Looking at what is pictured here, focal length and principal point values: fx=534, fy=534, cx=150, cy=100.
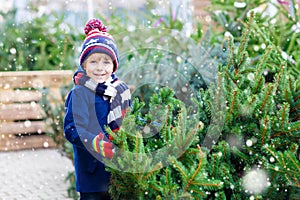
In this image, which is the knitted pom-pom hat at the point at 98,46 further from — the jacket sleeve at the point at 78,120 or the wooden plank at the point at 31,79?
the wooden plank at the point at 31,79

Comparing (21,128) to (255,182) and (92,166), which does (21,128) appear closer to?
(92,166)

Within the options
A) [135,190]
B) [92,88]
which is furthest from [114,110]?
[135,190]

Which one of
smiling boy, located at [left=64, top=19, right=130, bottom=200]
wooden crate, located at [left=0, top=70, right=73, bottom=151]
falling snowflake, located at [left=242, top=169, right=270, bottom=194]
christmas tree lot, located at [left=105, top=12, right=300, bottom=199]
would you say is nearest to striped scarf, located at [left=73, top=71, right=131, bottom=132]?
smiling boy, located at [left=64, top=19, right=130, bottom=200]

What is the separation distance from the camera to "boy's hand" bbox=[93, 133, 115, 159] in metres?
2.40

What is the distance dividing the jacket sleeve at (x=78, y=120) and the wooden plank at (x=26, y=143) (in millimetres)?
5033

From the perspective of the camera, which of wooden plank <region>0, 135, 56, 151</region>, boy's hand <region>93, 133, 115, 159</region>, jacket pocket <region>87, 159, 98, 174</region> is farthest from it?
wooden plank <region>0, 135, 56, 151</region>

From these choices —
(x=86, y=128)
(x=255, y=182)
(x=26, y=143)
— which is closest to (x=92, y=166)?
(x=86, y=128)

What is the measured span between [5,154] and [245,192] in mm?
5363

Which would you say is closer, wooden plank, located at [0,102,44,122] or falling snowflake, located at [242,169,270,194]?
falling snowflake, located at [242,169,270,194]

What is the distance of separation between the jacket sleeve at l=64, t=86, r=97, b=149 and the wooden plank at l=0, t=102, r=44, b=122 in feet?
16.7

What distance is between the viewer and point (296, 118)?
2789 mm

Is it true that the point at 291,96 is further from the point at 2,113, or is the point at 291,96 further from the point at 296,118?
the point at 2,113

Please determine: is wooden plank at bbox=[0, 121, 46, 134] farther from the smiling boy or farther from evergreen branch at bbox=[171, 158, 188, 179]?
evergreen branch at bbox=[171, 158, 188, 179]

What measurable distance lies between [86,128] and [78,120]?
0.06 metres
